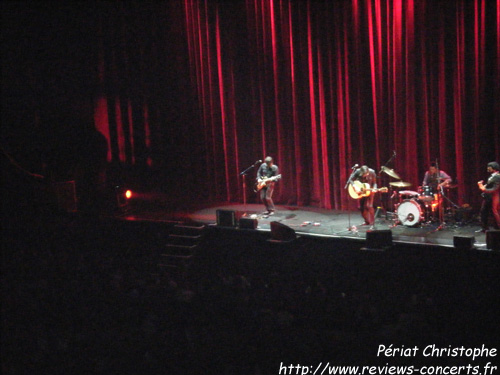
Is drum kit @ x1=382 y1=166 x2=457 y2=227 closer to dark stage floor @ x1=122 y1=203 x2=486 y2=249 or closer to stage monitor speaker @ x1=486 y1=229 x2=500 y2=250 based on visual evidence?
dark stage floor @ x1=122 y1=203 x2=486 y2=249

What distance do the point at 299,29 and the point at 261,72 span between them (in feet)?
4.50

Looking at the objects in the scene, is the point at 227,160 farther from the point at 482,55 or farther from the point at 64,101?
the point at 482,55

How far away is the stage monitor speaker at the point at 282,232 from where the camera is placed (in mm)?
10523

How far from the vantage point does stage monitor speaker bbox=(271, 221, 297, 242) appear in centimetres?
1052

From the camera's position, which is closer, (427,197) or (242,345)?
(242,345)

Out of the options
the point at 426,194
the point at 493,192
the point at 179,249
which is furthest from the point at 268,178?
the point at 493,192

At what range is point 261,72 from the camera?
46.1ft

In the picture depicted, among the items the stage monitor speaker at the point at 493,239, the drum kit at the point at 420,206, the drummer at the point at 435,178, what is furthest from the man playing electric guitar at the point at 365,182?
the stage monitor speaker at the point at 493,239

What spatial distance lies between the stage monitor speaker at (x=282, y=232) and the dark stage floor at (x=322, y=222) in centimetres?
30

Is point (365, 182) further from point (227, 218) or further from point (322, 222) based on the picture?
point (227, 218)

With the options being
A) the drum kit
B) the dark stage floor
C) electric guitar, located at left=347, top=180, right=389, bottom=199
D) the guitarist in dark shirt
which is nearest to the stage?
the dark stage floor

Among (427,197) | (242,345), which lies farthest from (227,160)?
(242,345)

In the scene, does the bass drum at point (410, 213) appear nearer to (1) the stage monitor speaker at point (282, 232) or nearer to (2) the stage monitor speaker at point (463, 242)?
(2) the stage monitor speaker at point (463, 242)

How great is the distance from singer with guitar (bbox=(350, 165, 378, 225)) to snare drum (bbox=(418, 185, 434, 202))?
2.80ft
